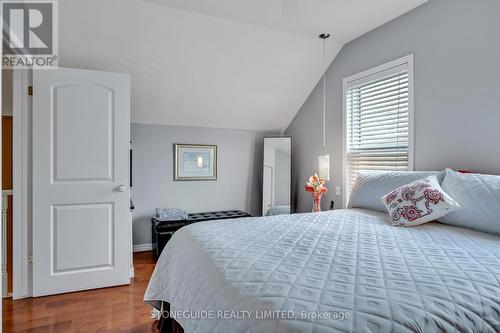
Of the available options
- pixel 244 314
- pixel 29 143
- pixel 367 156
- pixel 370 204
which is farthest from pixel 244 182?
pixel 244 314

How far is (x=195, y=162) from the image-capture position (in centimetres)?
407

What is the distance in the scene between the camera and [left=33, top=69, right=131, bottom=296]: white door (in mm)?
2543

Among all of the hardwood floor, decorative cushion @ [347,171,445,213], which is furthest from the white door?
decorative cushion @ [347,171,445,213]

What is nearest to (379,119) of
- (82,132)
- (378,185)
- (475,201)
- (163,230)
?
(378,185)

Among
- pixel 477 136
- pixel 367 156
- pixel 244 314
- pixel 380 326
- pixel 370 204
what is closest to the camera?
pixel 380 326

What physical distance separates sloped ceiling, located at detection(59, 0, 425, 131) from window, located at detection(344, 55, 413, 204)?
0.53 metres

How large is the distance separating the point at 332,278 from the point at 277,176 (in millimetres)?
3219

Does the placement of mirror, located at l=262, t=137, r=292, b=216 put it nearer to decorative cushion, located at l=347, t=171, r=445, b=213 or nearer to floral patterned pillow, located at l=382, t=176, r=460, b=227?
decorative cushion, located at l=347, t=171, r=445, b=213

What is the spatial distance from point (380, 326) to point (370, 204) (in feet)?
5.94

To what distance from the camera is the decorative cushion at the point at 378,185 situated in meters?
2.27

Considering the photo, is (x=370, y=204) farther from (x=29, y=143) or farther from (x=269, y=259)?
(x=29, y=143)

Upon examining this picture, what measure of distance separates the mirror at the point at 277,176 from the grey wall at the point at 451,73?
155 cm

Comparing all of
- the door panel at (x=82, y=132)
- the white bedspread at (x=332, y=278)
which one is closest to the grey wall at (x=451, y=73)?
the white bedspread at (x=332, y=278)

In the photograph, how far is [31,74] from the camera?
101 inches
